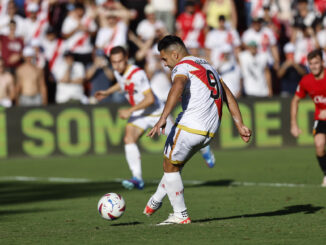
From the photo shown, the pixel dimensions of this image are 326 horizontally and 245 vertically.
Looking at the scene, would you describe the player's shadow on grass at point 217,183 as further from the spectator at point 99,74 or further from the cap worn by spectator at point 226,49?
the spectator at point 99,74

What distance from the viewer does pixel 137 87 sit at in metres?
13.0

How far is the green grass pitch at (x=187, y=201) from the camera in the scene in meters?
7.87

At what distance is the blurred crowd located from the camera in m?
20.7

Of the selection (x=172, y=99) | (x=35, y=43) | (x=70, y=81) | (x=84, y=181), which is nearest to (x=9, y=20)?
(x=35, y=43)

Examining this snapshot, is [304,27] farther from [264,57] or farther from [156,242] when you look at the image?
[156,242]

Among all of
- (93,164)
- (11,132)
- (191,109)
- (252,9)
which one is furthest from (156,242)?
(252,9)

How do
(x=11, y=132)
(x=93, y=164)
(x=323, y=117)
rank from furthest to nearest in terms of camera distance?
(x=11, y=132), (x=93, y=164), (x=323, y=117)

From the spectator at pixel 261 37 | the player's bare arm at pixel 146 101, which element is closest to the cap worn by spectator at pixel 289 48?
the spectator at pixel 261 37

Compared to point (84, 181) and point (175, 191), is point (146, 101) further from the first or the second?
point (175, 191)

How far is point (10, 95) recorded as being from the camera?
20516mm

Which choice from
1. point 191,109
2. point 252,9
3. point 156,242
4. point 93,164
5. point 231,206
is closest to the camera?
point 156,242

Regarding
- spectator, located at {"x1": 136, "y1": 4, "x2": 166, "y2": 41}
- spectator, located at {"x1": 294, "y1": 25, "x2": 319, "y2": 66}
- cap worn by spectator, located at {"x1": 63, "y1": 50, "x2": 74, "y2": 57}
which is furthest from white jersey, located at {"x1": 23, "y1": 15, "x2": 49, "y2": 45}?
spectator, located at {"x1": 294, "y1": 25, "x2": 319, "y2": 66}

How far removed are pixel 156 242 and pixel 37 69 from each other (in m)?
13.7

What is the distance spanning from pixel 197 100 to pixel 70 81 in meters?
12.8
